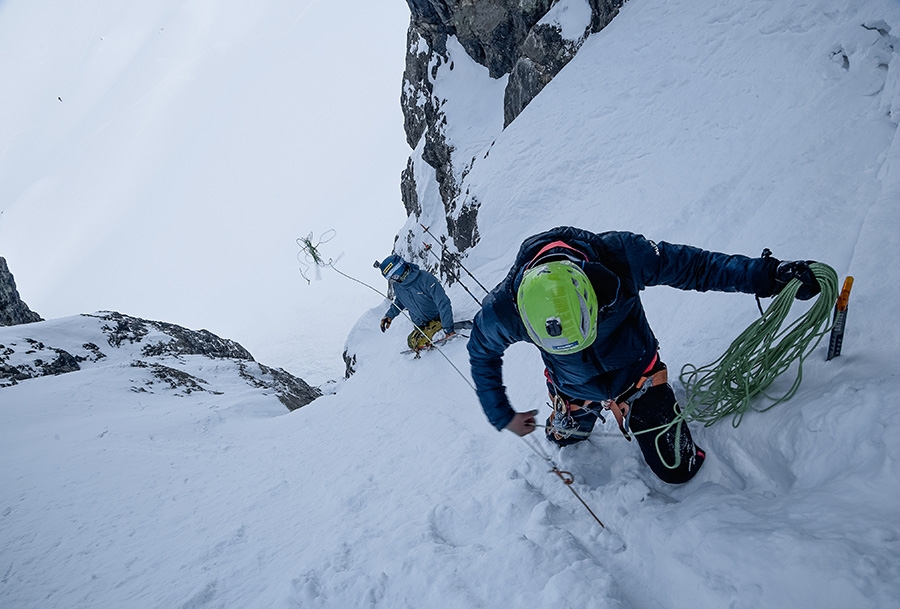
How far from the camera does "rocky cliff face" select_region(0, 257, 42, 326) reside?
22.3 metres

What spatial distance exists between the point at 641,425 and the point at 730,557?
2.94 ft

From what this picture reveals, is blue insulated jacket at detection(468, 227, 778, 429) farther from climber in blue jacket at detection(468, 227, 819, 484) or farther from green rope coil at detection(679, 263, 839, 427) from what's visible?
green rope coil at detection(679, 263, 839, 427)

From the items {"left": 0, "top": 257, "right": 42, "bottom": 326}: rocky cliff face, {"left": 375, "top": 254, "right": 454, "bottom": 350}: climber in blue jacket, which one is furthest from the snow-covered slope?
{"left": 0, "top": 257, "right": 42, "bottom": 326}: rocky cliff face

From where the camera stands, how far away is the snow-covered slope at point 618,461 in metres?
2.00

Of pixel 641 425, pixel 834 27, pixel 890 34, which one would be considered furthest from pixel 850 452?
pixel 834 27

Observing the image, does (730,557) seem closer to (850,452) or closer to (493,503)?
(850,452)

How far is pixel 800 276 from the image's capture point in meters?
2.25

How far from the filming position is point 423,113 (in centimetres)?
→ 2120

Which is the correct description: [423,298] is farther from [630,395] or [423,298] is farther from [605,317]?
[605,317]

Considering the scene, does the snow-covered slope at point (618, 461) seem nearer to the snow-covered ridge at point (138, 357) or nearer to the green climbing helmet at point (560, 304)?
the green climbing helmet at point (560, 304)

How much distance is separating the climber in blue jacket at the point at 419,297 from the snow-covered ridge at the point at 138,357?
16.4 feet

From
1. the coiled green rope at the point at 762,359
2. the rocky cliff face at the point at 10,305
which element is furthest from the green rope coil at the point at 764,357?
the rocky cliff face at the point at 10,305

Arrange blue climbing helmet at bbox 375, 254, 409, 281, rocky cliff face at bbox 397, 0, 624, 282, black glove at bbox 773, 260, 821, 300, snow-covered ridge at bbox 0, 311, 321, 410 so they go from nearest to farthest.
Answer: black glove at bbox 773, 260, 821, 300, blue climbing helmet at bbox 375, 254, 409, 281, snow-covered ridge at bbox 0, 311, 321, 410, rocky cliff face at bbox 397, 0, 624, 282

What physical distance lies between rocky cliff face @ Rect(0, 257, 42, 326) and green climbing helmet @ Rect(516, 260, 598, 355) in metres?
30.1
